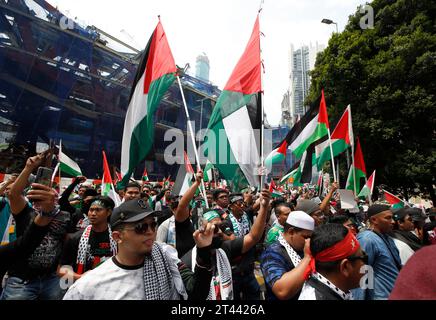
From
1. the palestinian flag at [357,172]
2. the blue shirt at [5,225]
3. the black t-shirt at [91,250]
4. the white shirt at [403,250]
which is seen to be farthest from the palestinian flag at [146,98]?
the palestinian flag at [357,172]

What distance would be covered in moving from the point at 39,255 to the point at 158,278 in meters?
1.58

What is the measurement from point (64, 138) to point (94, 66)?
279 inches

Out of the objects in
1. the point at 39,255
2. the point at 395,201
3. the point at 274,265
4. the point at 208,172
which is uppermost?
the point at 208,172

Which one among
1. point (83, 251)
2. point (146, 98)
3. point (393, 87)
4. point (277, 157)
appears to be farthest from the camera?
point (393, 87)

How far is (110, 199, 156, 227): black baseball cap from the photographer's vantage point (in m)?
1.83

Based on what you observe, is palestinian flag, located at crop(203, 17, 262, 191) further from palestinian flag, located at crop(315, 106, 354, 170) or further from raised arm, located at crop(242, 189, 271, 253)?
palestinian flag, located at crop(315, 106, 354, 170)

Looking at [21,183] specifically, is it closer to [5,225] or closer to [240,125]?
[5,225]

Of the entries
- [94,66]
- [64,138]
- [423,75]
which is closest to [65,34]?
[94,66]

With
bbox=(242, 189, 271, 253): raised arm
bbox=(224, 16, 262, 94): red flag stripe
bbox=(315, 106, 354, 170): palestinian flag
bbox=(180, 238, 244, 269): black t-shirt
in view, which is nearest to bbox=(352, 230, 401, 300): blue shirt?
bbox=(242, 189, 271, 253): raised arm

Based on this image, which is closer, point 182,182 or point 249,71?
point 249,71

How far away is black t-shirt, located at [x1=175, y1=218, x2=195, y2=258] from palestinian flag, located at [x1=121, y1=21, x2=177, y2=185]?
114cm

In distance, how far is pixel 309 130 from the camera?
6480 mm

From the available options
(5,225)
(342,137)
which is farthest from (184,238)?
(342,137)
